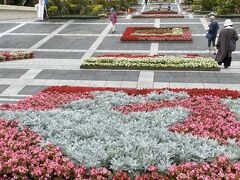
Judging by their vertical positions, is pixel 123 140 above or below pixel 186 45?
above

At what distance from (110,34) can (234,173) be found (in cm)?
2087

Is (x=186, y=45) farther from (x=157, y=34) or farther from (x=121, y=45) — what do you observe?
(x=121, y=45)

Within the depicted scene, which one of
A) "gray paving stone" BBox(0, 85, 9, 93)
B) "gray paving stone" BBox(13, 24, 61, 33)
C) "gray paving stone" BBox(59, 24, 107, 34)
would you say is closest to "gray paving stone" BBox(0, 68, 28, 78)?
"gray paving stone" BBox(0, 85, 9, 93)

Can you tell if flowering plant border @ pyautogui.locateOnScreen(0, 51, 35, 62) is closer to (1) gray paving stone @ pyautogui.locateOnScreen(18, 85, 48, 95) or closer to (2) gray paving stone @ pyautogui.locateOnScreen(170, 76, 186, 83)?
(1) gray paving stone @ pyautogui.locateOnScreen(18, 85, 48, 95)

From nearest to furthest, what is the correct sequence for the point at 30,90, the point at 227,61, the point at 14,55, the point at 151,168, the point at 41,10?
1. the point at 151,168
2. the point at 30,90
3. the point at 227,61
4. the point at 14,55
5. the point at 41,10

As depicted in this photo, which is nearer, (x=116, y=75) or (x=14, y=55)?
(x=116, y=75)

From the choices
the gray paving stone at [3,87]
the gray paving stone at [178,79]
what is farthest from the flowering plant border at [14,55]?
the gray paving stone at [178,79]

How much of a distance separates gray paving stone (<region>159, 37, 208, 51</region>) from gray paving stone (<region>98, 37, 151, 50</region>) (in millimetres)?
868

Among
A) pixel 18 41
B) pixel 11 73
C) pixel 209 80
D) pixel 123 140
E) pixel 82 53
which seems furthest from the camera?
pixel 18 41

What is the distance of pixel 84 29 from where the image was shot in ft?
92.1

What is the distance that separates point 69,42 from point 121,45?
10.7 ft

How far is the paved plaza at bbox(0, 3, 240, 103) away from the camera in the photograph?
14.7 meters

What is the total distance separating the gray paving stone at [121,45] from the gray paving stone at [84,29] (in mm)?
3407

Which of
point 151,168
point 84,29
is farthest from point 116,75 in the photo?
point 84,29
